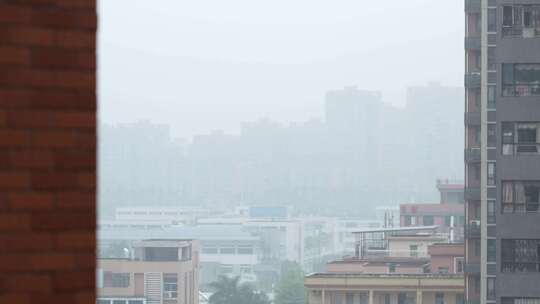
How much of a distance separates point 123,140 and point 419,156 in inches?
1435

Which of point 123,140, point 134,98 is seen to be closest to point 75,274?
point 123,140

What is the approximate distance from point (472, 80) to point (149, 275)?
31.6 metres

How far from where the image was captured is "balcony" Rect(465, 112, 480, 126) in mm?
36031

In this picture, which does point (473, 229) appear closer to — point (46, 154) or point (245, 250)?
point (46, 154)

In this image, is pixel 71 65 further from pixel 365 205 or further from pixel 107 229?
pixel 365 205

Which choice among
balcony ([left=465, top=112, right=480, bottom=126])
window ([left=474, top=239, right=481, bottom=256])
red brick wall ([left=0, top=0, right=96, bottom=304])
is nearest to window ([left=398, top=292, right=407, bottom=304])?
balcony ([left=465, top=112, right=480, bottom=126])

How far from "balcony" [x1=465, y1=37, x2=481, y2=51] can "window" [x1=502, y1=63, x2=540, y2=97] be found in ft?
45.8

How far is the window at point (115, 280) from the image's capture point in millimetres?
60281

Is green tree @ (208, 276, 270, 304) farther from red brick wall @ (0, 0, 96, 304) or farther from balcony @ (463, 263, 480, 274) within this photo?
red brick wall @ (0, 0, 96, 304)

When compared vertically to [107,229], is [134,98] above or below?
above

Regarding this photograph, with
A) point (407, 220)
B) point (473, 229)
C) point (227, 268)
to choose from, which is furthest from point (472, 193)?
point (227, 268)

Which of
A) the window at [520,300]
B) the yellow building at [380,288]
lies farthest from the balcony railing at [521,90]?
the yellow building at [380,288]

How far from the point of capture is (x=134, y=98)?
188 m

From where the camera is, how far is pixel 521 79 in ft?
72.1
